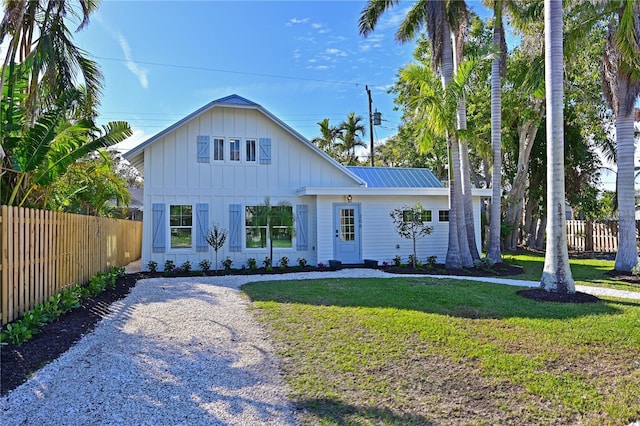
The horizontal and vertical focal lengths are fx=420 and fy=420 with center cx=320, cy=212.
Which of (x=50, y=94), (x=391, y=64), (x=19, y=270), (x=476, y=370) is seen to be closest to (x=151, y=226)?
(x=50, y=94)

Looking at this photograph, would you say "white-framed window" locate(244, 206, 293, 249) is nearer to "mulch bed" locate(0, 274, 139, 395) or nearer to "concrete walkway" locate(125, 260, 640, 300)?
"concrete walkway" locate(125, 260, 640, 300)

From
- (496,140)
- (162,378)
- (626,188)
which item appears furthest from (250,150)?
(626,188)

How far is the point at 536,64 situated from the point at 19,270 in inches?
560

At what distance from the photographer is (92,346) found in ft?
17.6

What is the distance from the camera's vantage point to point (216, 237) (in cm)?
1361

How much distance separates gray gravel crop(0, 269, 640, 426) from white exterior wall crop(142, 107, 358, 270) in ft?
22.8

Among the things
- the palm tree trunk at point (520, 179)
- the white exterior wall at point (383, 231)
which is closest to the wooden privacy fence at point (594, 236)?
the palm tree trunk at point (520, 179)

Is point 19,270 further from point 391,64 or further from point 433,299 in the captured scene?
point 391,64

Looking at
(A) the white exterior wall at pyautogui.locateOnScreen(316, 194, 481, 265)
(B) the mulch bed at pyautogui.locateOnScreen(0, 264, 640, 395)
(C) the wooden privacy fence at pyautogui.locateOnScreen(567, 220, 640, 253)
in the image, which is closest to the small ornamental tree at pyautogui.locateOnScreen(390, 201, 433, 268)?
(A) the white exterior wall at pyautogui.locateOnScreen(316, 194, 481, 265)

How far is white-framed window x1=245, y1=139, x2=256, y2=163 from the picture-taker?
14722 mm

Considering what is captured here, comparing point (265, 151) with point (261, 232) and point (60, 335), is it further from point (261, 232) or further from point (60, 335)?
point (60, 335)

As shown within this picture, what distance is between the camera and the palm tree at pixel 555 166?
8289 millimetres

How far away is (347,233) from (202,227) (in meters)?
5.02

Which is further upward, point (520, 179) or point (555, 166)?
point (520, 179)
